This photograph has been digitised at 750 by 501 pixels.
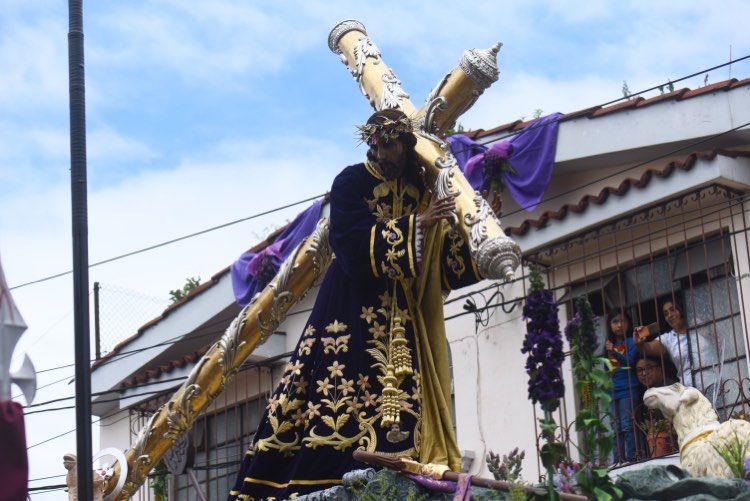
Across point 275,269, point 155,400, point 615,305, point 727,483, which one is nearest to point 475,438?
point 615,305

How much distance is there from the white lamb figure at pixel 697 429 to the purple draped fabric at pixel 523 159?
4.20 m

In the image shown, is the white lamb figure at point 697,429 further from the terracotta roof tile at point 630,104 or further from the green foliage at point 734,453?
the terracotta roof tile at point 630,104

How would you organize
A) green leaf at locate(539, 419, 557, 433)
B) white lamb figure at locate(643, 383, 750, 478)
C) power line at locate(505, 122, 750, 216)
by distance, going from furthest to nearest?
power line at locate(505, 122, 750, 216) < white lamb figure at locate(643, 383, 750, 478) < green leaf at locate(539, 419, 557, 433)

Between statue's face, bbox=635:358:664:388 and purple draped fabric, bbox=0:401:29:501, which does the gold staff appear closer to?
statue's face, bbox=635:358:664:388

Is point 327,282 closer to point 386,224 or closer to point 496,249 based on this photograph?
point 386,224

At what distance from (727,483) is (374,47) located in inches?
167

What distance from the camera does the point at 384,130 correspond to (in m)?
8.78

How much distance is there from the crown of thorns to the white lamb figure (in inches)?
84.5

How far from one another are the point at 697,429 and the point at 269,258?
22.4 ft

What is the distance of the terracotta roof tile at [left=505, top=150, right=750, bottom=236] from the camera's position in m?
12.0

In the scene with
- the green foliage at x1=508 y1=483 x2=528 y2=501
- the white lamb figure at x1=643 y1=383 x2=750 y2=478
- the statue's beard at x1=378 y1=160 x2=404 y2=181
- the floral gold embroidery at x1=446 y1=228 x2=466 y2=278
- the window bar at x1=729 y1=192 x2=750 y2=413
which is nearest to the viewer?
the green foliage at x1=508 y1=483 x2=528 y2=501

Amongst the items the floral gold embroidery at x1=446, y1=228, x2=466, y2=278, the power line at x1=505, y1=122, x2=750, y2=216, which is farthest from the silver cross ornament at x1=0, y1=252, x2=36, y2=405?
the power line at x1=505, y1=122, x2=750, y2=216

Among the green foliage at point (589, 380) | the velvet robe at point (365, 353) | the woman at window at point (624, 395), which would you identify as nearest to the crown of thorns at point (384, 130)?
the velvet robe at point (365, 353)

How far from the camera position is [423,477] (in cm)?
769
